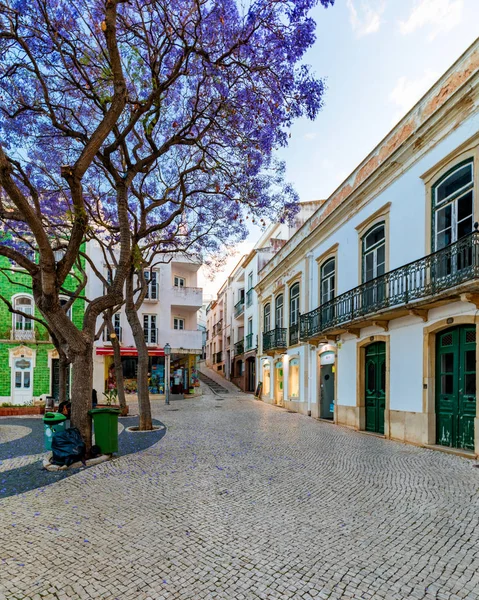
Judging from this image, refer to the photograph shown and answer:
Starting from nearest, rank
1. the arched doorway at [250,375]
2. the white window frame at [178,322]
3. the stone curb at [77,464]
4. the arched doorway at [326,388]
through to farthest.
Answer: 1. the stone curb at [77,464]
2. the arched doorway at [326,388]
3. the white window frame at [178,322]
4. the arched doorway at [250,375]

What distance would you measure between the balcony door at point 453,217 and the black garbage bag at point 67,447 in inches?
304

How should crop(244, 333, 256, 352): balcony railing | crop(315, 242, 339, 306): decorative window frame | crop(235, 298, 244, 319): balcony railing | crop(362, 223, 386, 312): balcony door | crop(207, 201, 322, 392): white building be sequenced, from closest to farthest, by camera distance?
crop(362, 223, 386, 312): balcony door
crop(315, 242, 339, 306): decorative window frame
crop(207, 201, 322, 392): white building
crop(244, 333, 256, 352): balcony railing
crop(235, 298, 244, 319): balcony railing

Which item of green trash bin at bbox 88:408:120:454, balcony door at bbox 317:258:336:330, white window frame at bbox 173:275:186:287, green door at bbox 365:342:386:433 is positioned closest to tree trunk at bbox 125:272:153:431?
green trash bin at bbox 88:408:120:454

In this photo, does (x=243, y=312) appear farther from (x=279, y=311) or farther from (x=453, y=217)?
(x=453, y=217)

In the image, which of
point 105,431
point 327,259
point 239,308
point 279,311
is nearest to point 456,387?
point 105,431

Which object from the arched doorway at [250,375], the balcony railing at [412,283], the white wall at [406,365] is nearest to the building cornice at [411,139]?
the balcony railing at [412,283]

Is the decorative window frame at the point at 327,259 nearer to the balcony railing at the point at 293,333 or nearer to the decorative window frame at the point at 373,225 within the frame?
the decorative window frame at the point at 373,225

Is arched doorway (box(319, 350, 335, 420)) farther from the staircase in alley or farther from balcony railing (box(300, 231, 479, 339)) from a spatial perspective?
the staircase in alley

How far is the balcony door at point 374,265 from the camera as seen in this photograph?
1116cm

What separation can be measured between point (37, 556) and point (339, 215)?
1287 centimetres

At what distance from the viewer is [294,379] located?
19.3 meters

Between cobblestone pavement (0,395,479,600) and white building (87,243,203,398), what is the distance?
1724 centimetres

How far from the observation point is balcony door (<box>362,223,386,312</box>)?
1116 centimetres

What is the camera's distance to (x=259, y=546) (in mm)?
3895
